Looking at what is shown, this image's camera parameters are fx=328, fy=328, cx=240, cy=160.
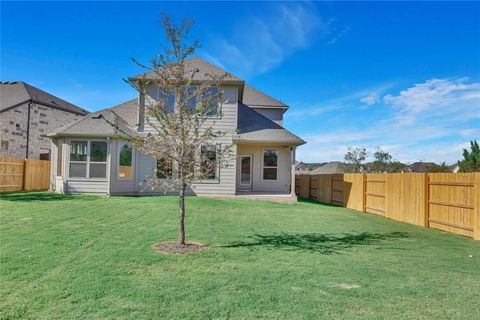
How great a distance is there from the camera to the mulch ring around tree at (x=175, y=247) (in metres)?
5.91

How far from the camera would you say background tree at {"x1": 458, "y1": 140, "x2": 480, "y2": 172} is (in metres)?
28.2

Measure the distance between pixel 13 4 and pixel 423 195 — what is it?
1579 centimetres

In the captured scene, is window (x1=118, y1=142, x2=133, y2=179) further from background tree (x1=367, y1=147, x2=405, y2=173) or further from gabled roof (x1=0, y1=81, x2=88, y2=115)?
background tree (x1=367, y1=147, x2=405, y2=173)

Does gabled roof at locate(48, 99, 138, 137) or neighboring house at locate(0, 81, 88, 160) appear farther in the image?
neighboring house at locate(0, 81, 88, 160)

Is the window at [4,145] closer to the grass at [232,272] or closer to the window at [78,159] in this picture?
the window at [78,159]

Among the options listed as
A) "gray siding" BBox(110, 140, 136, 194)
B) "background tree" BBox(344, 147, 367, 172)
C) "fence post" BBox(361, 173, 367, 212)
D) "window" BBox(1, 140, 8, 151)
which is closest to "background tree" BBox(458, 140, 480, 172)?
"background tree" BBox(344, 147, 367, 172)

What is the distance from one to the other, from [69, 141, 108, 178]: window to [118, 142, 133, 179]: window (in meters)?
0.65

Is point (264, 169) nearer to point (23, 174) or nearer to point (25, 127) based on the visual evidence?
point (23, 174)

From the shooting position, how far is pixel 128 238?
6848mm

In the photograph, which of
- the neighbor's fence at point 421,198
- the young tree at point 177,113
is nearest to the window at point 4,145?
the young tree at point 177,113

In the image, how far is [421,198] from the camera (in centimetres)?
1027

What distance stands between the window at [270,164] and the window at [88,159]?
26.9 ft

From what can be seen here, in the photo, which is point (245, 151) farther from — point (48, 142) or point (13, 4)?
point (48, 142)

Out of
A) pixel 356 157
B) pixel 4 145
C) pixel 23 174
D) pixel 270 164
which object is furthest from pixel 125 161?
pixel 356 157
